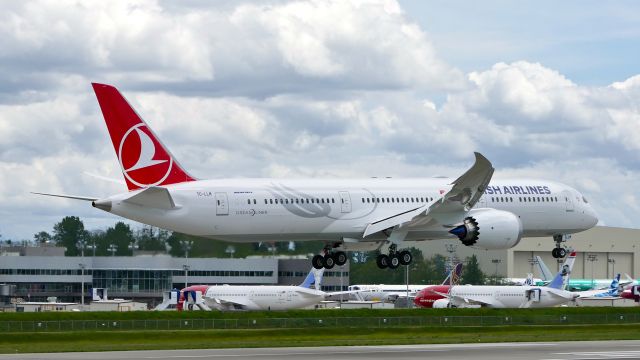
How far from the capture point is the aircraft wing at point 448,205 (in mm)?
65438

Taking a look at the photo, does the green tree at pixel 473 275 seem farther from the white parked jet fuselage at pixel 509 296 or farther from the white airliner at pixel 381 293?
the white parked jet fuselage at pixel 509 296

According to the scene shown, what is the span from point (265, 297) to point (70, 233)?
5968 cm

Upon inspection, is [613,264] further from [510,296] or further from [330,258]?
[330,258]

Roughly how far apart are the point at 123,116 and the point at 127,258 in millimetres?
65086

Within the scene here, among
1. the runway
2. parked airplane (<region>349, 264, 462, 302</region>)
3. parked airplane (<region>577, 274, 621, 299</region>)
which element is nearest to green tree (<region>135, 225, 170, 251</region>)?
parked airplane (<region>349, 264, 462, 302</region>)

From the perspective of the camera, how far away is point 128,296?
456ft

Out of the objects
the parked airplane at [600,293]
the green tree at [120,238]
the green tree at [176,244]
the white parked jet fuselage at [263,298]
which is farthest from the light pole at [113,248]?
the parked airplane at [600,293]

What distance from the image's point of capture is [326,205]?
219ft

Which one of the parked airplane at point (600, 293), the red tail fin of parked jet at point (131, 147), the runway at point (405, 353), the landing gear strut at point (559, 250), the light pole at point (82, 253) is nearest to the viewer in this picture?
the runway at point (405, 353)

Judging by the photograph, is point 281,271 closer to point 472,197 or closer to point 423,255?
point 423,255

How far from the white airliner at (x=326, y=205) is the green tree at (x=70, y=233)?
82.8m

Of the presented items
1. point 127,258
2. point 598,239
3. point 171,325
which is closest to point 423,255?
point 598,239

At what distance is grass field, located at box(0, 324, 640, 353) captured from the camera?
5716 centimetres

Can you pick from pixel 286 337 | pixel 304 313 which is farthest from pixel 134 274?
pixel 286 337
